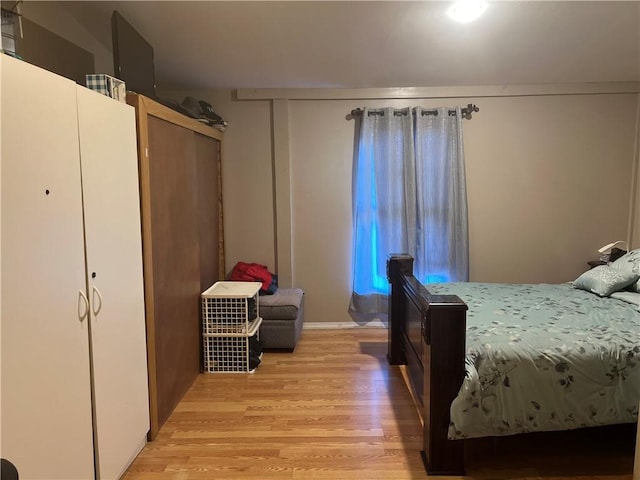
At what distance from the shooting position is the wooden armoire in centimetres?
231

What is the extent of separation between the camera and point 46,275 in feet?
4.80

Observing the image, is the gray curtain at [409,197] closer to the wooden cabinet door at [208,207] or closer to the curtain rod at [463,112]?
the curtain rod at [463,112]

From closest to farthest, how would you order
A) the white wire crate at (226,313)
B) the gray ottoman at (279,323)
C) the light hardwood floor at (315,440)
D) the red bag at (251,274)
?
the light hardwood floor at (315,440), the white wire crate at (226,313), the gray ottoman at (279,323), the red bag at (251,274)

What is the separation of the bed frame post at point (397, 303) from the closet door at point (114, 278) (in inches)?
72.9

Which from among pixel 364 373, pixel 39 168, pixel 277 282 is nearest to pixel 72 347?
pixel 39 168

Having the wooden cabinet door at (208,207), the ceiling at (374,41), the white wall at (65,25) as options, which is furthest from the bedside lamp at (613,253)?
the white wall at (65,25)

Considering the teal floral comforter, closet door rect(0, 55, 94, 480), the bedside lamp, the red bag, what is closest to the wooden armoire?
the red bag

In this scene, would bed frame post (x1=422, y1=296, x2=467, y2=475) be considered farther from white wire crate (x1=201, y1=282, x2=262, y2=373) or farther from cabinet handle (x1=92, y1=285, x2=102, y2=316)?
white wire crate (x1=201, y1=282, x2=262, y2=373)

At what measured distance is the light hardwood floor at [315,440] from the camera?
83.2 inches

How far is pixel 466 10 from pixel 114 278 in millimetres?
2262

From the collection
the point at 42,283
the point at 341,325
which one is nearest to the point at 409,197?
the point at 341,325

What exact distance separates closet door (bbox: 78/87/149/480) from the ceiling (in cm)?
85

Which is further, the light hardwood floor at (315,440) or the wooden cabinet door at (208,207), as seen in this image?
the wooden cabinet door at (208,207)

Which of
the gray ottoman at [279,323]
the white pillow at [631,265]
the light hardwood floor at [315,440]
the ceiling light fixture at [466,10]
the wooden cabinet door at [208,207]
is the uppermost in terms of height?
the ceiling light fixture at [466,10]
